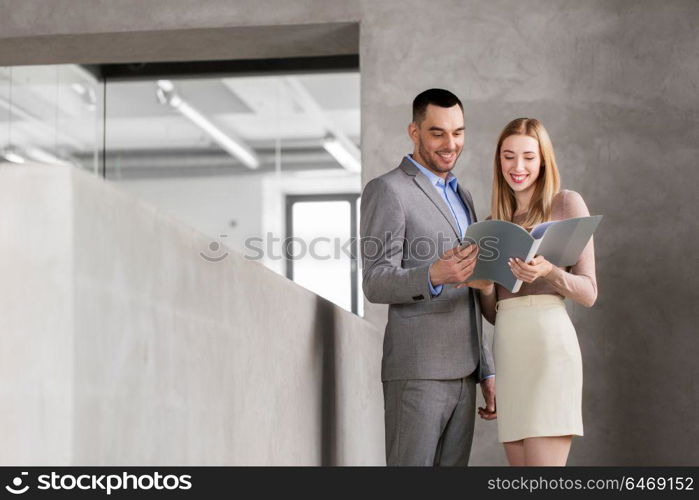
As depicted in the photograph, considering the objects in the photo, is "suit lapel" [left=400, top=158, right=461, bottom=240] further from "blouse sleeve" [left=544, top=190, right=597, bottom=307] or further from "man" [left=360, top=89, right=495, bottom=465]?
"blouse sleeve" [left=544, top=190, right=597, bottom=307]

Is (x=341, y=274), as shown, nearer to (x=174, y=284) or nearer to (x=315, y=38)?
(x=315, y=38)

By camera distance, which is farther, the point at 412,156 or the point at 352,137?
the point at 352,137

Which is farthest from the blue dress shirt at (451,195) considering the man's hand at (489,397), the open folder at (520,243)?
the man's hand at (489,397)

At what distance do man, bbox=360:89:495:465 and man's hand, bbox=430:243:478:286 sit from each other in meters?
0.07

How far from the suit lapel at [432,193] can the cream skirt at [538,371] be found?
0.26 m

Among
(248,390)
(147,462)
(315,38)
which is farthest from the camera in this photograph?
(315,38)

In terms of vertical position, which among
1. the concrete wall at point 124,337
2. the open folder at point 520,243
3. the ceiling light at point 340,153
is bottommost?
the concrete wall at point 124,337

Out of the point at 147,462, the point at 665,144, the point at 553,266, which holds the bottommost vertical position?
the point at 147,462

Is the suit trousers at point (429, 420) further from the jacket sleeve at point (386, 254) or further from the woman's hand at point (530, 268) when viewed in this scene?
the woman's hand at point (530, 268)

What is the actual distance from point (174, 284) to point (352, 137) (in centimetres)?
411

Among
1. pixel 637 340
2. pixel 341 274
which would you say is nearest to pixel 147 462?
pixel 637 340

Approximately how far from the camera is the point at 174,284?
5.16 feet

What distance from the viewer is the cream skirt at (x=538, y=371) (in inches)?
91.5

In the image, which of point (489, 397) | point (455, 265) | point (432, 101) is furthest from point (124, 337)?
point (489, 397)
